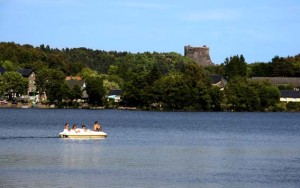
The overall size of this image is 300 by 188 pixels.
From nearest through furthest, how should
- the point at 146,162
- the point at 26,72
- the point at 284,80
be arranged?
the point at 146,162 → the point at 26,72 → the point at 284,80

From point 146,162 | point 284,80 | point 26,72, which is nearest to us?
point 146,162

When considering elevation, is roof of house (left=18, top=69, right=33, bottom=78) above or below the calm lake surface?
above

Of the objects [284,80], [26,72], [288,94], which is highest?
[26,72]

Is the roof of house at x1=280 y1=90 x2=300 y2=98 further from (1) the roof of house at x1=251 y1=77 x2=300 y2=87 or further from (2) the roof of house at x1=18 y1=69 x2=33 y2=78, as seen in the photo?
(2) the roof of house at x1=18 y1=69 x2=33 y2=78

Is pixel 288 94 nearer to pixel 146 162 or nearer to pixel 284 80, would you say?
pixel 284 80

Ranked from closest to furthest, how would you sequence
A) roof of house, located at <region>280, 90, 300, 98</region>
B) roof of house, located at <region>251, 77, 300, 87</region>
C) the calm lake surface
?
the calm lake surface, roof of house, located at <region>280, 90, 300, 98</region>, roof of house, located at <region>251, 77, 300, 87</region>

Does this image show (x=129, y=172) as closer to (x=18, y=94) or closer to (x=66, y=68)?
(x=18, y=94)

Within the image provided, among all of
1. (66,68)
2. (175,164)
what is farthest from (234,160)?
(66,68)

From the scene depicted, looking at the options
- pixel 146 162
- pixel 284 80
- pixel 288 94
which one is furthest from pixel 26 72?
pixel 146 162

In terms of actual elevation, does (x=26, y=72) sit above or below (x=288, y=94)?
above

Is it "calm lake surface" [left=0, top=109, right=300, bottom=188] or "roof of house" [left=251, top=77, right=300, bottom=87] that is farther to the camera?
"roof of house" [left=251, top=77, right=300, bottom=87]

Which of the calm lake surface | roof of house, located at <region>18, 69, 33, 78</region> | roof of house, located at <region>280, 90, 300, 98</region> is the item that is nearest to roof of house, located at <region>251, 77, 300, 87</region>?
roof of house, located at <region>280, 90, 300, 98</region>

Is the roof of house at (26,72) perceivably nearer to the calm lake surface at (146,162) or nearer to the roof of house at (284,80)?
the roof of house at (284,80)

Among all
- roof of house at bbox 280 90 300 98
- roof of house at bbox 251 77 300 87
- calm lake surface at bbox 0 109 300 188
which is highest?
roof of house at bbox 251 77 300 87
